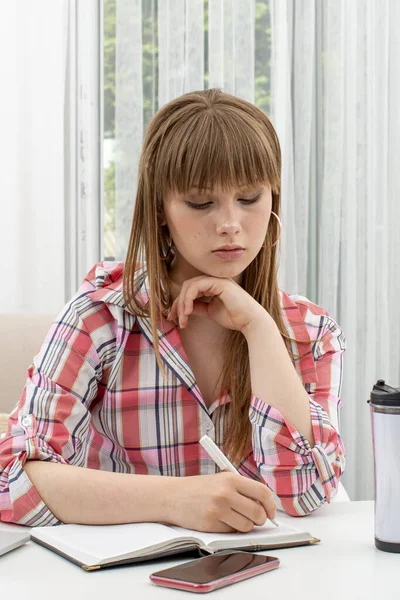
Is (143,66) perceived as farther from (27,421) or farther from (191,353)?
(27,421)

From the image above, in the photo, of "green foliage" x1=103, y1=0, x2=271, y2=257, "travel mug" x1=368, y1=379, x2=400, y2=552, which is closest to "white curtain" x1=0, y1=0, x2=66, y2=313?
"green foliage" x1=103, y1=0, x2=271, y2=257

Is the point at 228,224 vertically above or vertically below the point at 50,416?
above

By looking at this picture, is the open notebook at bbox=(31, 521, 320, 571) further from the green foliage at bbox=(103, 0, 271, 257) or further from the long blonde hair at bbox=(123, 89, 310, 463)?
the green foliage at bbox=(103, 0, 271, 257)

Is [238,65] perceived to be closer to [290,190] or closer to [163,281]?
[290,190]

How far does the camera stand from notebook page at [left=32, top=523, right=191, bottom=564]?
2.69ft

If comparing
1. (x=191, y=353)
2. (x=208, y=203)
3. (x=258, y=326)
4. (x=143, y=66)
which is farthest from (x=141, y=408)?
(x=143, y=66)

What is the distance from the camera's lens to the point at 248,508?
0.90 metres

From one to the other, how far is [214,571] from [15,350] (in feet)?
3.11

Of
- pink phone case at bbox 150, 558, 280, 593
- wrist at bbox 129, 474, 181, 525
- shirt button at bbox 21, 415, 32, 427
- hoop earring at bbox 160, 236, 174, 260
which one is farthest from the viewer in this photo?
hoop earring at bbox 160, 236, 174, 260

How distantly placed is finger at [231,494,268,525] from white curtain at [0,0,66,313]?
1.68 metres

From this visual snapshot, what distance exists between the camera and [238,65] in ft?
8.52

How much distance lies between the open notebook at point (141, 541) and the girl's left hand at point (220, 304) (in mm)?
327

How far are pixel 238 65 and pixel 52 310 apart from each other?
0.99 metres

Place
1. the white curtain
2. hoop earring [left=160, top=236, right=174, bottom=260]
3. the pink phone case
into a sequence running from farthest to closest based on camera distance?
1. the white curtain
2. hoop earring [left=160, top=236, right=174, bottom=260]
3. the pink phone case
